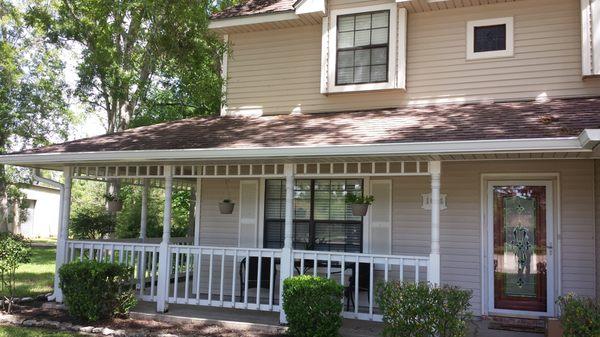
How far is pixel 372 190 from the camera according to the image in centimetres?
827

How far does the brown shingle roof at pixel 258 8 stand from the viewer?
9.32m

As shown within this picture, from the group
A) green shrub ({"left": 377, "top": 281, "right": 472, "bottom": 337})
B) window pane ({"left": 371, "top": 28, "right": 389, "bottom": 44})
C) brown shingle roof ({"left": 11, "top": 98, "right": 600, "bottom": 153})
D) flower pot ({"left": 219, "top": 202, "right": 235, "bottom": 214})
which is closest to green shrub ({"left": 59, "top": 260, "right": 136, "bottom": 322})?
brown shingle roof ({"left": 11, "top": 98, "right": 600, "bottom": 153})

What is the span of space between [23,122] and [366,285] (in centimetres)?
1849

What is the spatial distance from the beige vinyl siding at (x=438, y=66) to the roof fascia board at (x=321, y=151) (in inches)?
100

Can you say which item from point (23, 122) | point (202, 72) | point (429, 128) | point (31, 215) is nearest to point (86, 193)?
point (31, 215)

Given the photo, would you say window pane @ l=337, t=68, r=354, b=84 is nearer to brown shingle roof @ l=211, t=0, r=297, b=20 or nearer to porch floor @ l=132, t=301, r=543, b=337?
brown shingle roof @ l=211, t=0, r=297, b=20

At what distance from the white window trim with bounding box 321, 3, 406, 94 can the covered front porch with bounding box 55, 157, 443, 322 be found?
1549 mm

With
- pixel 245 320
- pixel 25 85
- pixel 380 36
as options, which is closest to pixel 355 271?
pixel 245 320

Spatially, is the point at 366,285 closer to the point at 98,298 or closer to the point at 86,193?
the point at 98,298

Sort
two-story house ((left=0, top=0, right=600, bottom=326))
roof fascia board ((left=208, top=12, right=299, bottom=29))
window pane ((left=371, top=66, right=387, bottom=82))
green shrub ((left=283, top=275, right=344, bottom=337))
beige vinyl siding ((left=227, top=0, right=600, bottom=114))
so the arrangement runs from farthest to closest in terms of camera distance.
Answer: roof fascia board ((left=208, top=12, right=299, bottom=29))
window pane ((left=371, top=66, right=387, bottom=82))
beige vinyl siding ((left=227, top=0, right=600, bottom=114))
two-story house ((left=0, top=0, right=600, bottom=326))
green shrub ((left=283, top=275, right=344, bottom=337))

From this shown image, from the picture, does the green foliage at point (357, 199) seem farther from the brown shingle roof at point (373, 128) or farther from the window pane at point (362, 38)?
the window pane at point (362, 38)

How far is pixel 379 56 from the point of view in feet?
28.3

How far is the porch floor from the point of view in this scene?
6648 millimetres

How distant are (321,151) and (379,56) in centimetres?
293
